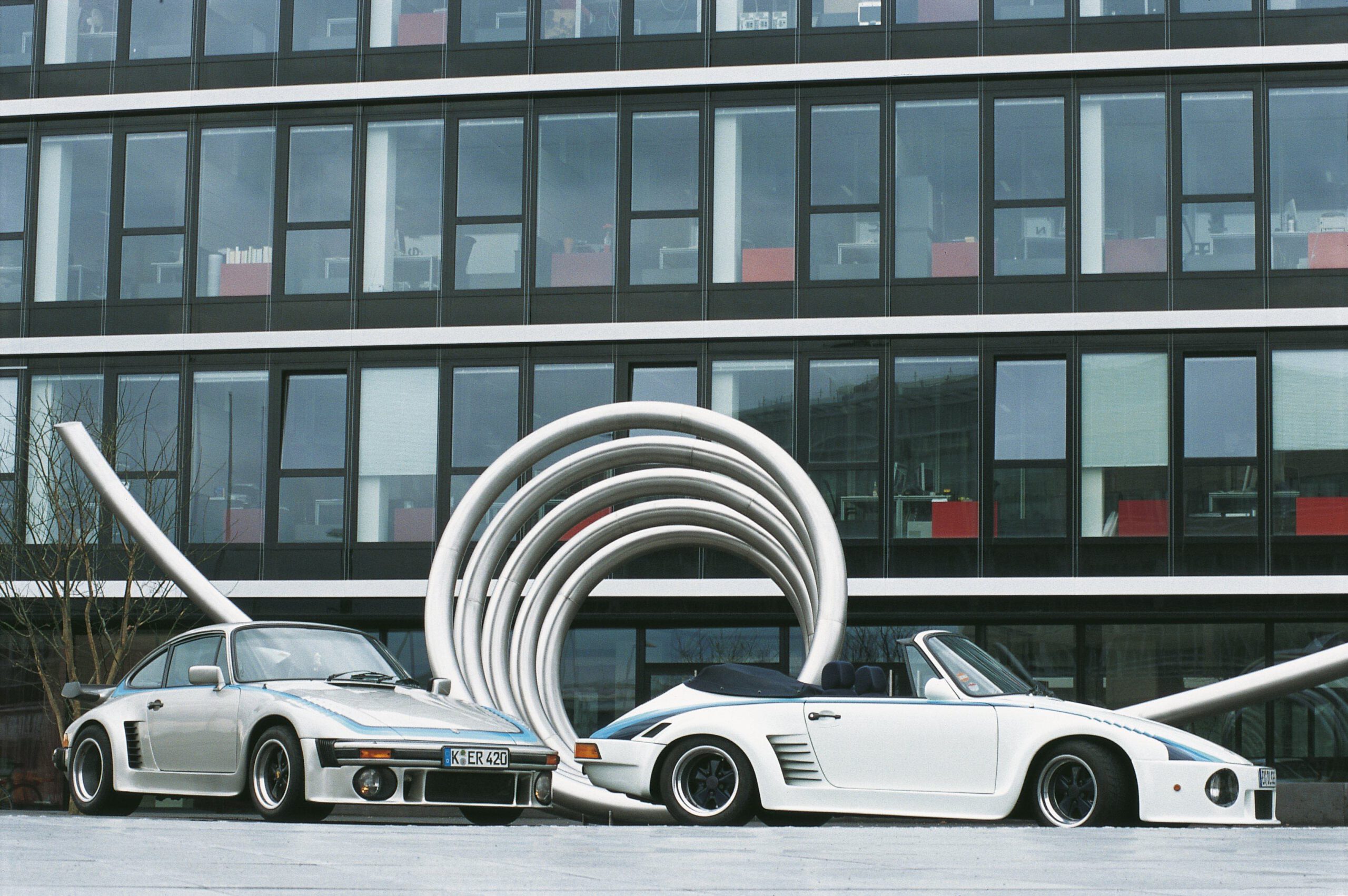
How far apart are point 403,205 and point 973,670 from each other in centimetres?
1375

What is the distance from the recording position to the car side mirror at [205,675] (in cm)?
1156

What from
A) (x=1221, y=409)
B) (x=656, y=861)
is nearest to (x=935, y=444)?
(x=1221, y=409)

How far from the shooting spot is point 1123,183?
69.1 ft

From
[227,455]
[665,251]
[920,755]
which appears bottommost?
[920,755]

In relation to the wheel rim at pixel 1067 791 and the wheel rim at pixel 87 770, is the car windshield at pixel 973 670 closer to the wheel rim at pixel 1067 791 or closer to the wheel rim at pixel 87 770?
the wheel rim at pixel 1067 791

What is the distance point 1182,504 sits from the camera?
20.4 meters

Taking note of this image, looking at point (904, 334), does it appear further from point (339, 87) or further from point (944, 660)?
point (944, 660)

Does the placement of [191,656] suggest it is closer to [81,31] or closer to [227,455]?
[227,455]

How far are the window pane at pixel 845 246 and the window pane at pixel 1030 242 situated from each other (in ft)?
5.16

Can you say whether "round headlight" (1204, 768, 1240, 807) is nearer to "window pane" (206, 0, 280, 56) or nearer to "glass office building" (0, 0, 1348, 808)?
"glass office building" (0, 0, 1348, 808)

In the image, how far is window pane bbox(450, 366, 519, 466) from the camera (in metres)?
21.9

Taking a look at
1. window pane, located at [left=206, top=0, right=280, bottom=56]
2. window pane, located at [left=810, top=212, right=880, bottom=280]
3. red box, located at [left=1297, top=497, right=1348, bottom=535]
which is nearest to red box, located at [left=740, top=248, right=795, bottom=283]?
window pane, located at [left=810, top=212, right=880, bottom=280]

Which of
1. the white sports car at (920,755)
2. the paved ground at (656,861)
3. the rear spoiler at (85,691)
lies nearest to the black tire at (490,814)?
the white sports car at (920,755)

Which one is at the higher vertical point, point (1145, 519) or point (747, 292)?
point (747, 292)
